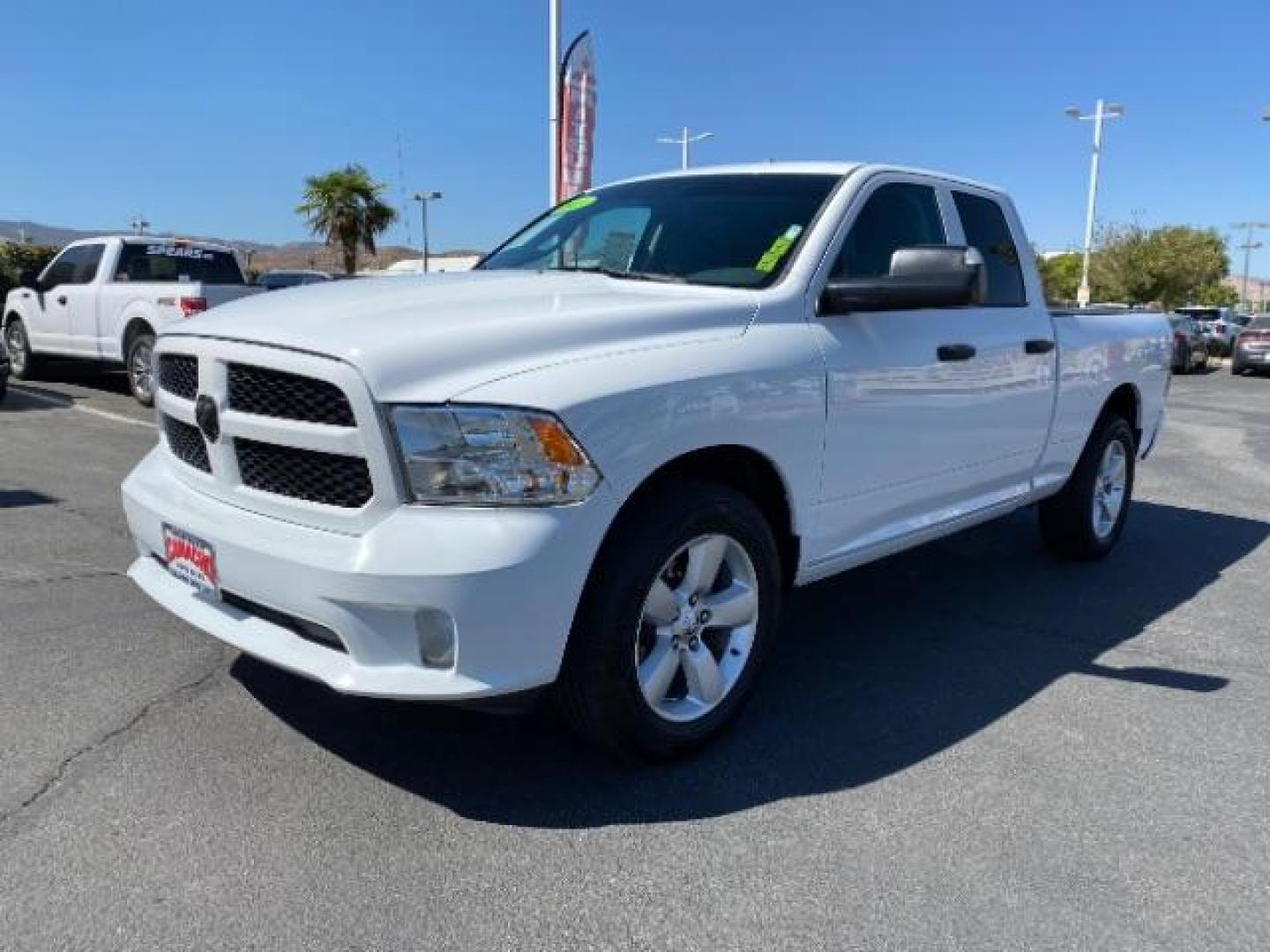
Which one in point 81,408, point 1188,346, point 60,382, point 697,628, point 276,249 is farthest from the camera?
point 276,249

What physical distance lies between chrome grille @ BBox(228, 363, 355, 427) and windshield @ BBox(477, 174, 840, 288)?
1.47 m

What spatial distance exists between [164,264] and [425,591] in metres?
10.4

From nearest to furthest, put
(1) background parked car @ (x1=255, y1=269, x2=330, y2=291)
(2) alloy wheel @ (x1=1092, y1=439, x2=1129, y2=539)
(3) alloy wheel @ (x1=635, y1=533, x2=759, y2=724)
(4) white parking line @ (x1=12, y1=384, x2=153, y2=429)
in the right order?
(3) alloy wheel @ (x1=635, y1=533, x2=759, y2=724), (2) alloy wheel @ (x1=1092, y1=439, x2=1129, y2=539), (4) white parking line @ (x1=12, y1=384, x2=153, y2=429), (1) background parked car @ (x1=255, y1=269, x2=330, y2=291)

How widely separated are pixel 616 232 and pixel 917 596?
2.33 meters

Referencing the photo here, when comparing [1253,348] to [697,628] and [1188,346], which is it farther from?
[697,628]

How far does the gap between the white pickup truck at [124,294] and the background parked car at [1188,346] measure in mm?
21567

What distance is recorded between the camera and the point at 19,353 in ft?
43.4

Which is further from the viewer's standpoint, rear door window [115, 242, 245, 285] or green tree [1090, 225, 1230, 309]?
green tree [1090, 225, 1230, 309]

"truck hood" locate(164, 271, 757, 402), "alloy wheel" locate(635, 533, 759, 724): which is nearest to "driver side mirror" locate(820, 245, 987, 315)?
"truck hood" locate(164, 271, 757, 402)

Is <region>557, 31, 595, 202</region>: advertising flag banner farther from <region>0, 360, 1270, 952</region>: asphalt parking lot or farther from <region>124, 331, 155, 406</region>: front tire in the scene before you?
<region>0, 360, 1270, 952</region>: asphalt parking lot

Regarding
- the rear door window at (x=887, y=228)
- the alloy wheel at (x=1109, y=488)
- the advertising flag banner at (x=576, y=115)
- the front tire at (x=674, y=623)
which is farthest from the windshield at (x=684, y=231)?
the advertising flag banner at (x=576, y=115)

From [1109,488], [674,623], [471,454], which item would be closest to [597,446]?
[471,454]

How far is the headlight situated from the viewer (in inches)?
105

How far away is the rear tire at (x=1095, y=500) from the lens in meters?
5.73
